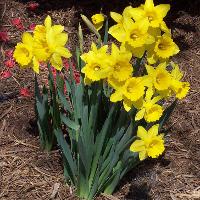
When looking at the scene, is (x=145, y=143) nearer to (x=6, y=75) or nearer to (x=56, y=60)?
(x=56, y=60)

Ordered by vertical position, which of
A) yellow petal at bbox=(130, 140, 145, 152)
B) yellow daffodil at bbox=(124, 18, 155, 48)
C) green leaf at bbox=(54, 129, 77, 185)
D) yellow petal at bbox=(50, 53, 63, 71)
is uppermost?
yellow daffodil at bbox=(124, 18, 155, 48)

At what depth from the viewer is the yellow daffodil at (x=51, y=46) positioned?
1.95 meters

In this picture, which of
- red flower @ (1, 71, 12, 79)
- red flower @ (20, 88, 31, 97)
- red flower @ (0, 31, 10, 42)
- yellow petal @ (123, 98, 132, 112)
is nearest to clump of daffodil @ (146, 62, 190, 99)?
yellow petal @ (123, 98, 132, 112)

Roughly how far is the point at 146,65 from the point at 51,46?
0.39 m

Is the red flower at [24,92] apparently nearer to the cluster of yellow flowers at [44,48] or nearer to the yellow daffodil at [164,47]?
the cluster of yellow flowers at [44,48]

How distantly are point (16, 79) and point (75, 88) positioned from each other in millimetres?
1021

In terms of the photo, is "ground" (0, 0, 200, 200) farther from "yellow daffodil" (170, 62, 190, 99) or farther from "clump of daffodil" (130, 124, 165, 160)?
"yellow daffodil" (170, 62, 190, 99)

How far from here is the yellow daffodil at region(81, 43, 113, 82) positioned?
6.15 feet

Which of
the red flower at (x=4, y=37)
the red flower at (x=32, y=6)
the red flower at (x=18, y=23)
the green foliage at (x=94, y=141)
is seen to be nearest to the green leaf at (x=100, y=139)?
the green foliage at (x=94, y=141)

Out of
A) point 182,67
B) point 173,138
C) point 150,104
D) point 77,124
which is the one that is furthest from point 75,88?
point 182,67

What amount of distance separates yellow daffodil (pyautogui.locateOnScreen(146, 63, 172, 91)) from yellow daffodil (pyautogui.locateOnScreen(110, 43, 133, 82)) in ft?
0.42

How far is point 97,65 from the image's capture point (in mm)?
1924

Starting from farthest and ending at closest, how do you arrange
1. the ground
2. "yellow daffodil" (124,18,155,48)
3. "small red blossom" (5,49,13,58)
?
1. "small red blossom" (5,49,13,58)
2. the ground
3. "yellow daffodil" (124,18,155,48)

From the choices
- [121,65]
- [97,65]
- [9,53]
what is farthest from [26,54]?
[9,53]
